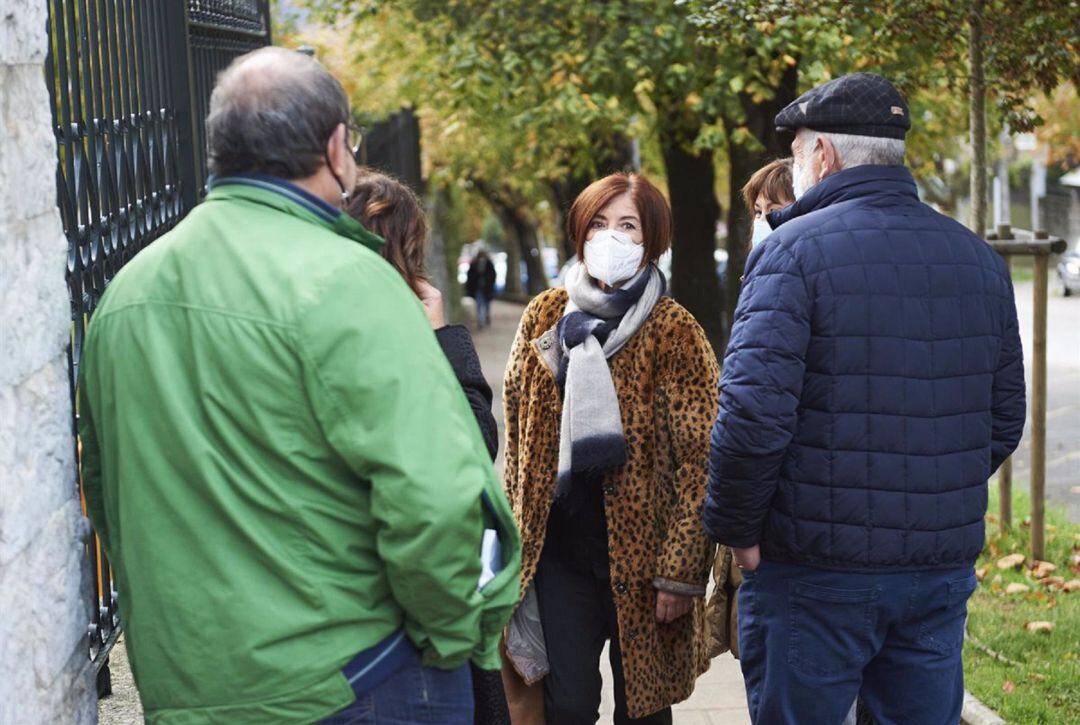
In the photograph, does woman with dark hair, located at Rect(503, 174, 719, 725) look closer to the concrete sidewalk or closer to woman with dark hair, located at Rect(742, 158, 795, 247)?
woman with dark hair, located at Rect(742, 158, 795, 247)

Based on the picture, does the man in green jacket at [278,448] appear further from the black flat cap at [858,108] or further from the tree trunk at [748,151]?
the tree trunk at [748,151]

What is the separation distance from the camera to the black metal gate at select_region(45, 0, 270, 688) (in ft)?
11.0

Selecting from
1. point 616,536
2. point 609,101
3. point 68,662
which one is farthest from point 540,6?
point 68,662

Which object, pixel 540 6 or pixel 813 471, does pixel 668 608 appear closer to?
pixel 813 471

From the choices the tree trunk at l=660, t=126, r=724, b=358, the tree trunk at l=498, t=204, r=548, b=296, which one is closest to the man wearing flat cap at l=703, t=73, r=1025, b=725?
the tree trunk at l=660, t=126, r=724, b=358

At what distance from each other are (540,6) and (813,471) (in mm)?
10145

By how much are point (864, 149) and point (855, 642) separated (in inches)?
45.2

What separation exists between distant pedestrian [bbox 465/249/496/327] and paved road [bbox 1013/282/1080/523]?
41.8 ft

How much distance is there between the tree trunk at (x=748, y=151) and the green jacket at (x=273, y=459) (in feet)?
33.9

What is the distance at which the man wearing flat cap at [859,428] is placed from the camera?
3.33m

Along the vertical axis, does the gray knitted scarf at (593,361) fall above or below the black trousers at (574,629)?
above

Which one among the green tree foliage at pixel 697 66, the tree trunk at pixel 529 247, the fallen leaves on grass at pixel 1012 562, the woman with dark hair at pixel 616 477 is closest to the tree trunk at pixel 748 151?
the green tree foliage at pixel 697 66

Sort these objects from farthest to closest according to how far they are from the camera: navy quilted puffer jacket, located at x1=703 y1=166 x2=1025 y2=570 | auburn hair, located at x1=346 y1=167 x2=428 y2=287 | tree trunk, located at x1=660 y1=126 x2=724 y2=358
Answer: tree trunk, located at x1=660 y1=126 x2=724 y2=358 → auburn hair, located at x1=346 y1=167 x2=428 y2=287 → navy quilted puffer jacket, located at x1=703 y1=166 x2=1025 y2=570

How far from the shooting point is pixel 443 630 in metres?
2.43
